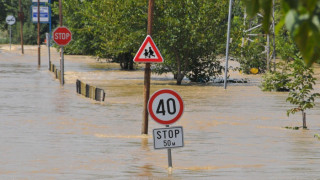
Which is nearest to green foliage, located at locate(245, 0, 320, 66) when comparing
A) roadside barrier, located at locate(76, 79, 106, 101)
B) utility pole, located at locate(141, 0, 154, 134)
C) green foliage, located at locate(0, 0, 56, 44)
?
utility pole, located at locate(141, 0, 154, 134)

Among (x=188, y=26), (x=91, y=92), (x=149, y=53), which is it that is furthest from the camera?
(x=188, y=26)

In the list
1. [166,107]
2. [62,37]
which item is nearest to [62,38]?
[62,37]

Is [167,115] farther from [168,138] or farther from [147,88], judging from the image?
[147,88]

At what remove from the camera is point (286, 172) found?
13.1 m

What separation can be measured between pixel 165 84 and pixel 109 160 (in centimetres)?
3061

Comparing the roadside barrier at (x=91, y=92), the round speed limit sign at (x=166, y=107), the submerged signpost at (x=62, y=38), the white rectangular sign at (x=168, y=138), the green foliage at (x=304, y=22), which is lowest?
the roadside barrier at (x=91, y=92)

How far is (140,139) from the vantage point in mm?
19500

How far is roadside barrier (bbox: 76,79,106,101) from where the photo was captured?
33.4m

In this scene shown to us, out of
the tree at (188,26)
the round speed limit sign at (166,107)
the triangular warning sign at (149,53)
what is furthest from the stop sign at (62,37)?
the round speed limit sign at (166,107)

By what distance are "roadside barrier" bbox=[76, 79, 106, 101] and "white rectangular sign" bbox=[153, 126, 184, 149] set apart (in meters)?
21.2

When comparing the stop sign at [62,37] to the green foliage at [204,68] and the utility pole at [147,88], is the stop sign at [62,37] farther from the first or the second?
Answer: the utility pole at [147,88]

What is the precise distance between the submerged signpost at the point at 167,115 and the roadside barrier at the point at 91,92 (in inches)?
833

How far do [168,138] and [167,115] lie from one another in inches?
12.8

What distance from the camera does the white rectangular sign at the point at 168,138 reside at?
39.2 ft
